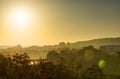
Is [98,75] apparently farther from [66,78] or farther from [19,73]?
[19,73]

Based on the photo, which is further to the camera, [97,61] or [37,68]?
[97,61]

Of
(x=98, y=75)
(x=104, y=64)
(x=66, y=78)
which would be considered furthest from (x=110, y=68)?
(x=66, y=78)

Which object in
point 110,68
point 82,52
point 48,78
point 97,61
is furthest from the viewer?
point 82,52

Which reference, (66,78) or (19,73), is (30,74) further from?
(66,78)

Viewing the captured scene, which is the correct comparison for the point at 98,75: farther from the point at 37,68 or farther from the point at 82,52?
the point at 82,52

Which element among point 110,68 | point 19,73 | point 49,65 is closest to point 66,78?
point 49,65

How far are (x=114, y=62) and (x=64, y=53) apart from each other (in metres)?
36.6

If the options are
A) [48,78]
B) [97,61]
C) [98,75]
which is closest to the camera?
[48,78]

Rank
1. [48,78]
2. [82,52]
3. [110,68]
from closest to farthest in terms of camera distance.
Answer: [48,78] < [110,68] < [82,52]

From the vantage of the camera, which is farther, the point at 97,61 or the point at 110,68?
the point at 97,61

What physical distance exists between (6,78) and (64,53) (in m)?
83.5

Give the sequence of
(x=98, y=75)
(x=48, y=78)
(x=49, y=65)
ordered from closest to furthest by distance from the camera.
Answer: (x=48, y=78)
(x=49, y=65)
(x=98, y=75)

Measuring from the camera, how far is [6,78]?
212 ft

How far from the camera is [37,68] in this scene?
66.5 metres
